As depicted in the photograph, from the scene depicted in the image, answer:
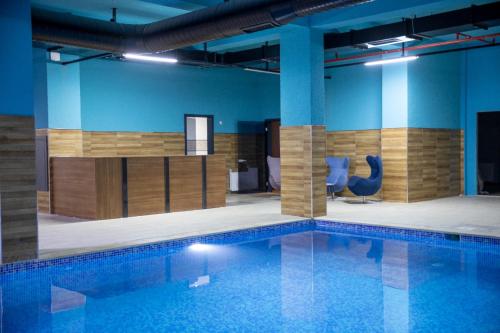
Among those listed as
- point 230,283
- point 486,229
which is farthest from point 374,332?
point 486,229

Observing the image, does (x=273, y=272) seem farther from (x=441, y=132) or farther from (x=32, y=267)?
(x=441, y=132)

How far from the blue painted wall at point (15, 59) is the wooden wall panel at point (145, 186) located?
386cm

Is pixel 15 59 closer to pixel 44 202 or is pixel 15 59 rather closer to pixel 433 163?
pixel 44 202

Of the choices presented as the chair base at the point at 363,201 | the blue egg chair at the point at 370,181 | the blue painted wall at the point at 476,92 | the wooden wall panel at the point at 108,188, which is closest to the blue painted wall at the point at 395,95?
the blue egg chair at the point at 370,181

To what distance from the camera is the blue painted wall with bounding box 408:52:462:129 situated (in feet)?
40.3

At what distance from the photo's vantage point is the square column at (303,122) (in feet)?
31.0

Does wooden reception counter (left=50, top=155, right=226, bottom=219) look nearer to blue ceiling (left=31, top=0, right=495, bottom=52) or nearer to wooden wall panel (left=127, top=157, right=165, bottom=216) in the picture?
wooden wall panel (left=127, top=157, right=165, bottom=216)

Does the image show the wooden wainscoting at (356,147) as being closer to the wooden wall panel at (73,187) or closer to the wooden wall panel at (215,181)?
the wooden wall panel at (215,181)

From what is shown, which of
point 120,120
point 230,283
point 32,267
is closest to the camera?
point 230,283

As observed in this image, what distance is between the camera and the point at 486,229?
802cm

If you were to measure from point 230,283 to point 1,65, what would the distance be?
351 centimetres

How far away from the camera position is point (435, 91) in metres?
12.9

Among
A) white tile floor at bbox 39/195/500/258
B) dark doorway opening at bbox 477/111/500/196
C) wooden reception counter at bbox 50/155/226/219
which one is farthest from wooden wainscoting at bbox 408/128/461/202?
wooden reception counter at bbox 50/155/226/219

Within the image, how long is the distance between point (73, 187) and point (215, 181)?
9.46 ft
